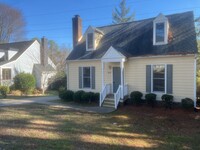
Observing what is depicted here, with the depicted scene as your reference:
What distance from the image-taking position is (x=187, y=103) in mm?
11586

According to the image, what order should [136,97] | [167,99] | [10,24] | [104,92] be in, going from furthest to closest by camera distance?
[10,24] < [104,92] < [136,97] < [167,99]

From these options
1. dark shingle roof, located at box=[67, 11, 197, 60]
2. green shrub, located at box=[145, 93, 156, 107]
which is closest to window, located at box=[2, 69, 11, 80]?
dark shingle roof, located at box=[67, 11, 197, 60]

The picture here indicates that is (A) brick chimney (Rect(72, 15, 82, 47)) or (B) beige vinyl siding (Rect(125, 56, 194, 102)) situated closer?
(B) beige vinyl siding (Rect(125, 56, 194, 102))

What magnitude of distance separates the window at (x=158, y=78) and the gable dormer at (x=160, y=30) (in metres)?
1.75

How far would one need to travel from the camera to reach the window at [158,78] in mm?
13124

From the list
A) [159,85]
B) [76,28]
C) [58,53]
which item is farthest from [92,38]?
[58,53]

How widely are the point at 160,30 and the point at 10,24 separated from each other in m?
35.4

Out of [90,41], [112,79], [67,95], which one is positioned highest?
[90,41]

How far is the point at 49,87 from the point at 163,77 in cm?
1988

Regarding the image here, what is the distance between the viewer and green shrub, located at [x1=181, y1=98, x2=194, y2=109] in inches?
456

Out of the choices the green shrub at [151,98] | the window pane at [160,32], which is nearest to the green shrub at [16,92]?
the green shrub at [151,98]

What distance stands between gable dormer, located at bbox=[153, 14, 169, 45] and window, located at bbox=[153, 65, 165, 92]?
175 cm

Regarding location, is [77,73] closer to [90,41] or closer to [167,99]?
[90,41]

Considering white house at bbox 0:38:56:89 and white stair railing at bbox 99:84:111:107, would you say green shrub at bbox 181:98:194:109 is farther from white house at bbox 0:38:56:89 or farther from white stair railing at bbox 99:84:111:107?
white house at bbox 0:38:56:89
